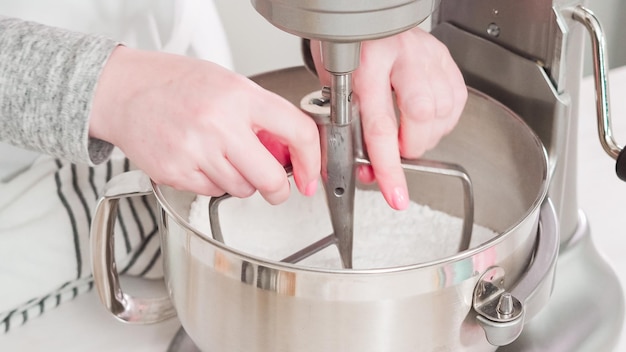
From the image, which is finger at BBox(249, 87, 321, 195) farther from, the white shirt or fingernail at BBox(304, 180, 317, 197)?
the white shirt

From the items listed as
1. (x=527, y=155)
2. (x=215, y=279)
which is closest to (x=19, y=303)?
(x=215, y=279)

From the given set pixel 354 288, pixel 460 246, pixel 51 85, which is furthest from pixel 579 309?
pixel 51 85

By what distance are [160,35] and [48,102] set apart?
8.5 inches

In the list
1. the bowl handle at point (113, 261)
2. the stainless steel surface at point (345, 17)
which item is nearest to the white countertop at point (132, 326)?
the bowl handle at point (113, 261)

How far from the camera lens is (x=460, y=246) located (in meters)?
0.45

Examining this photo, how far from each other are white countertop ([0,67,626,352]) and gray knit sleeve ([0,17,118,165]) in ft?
0.41

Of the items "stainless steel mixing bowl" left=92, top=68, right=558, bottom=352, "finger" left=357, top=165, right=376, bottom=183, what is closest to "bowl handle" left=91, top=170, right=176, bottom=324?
"stainless steel mixing bowl" left=92, top=68, right=558, bottom=352

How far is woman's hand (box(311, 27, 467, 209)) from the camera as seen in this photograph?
15.1 inches

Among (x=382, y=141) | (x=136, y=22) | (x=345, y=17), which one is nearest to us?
(x=345, y=17)

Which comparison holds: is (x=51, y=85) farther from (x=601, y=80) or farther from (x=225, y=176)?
(x=601, y=80)

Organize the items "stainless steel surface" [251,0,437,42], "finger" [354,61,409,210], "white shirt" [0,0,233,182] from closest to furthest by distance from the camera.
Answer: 1. "stainless steel surface" [251,0,437,42]
2. "finger" [354,61,409,210]
3. "white shirt" [0,0,233,182]

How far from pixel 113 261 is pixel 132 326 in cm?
6

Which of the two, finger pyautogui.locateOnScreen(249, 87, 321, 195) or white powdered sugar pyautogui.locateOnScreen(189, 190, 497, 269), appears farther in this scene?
white powdered sugar pyautogui.locateOnScreen(189, 190, 497, 269)

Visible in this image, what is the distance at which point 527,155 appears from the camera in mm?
404
